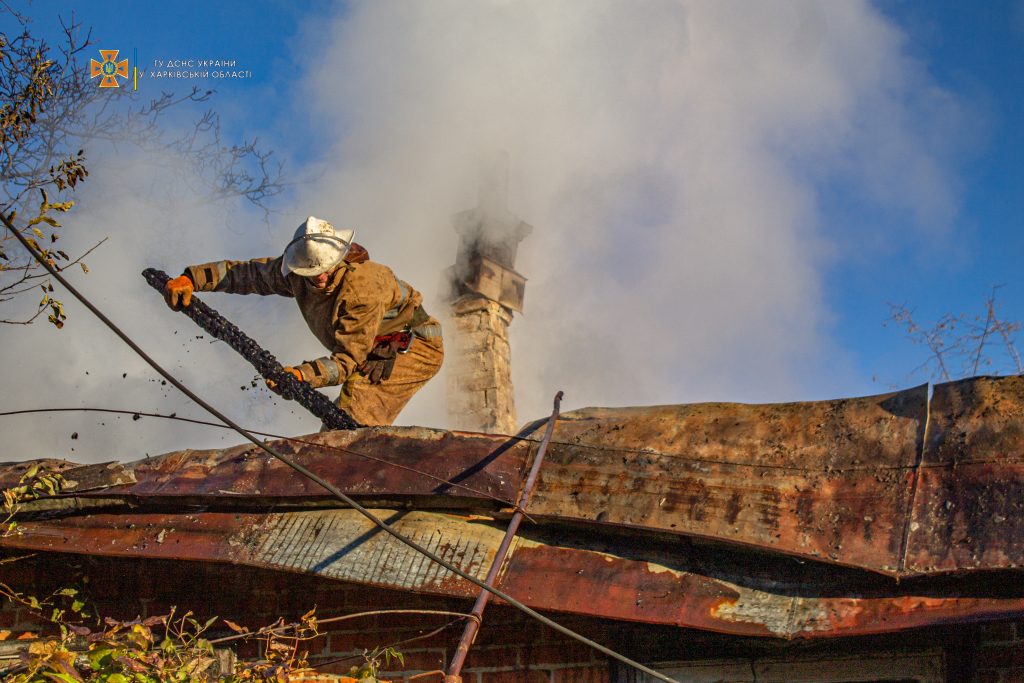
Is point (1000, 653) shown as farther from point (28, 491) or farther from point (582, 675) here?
point (28, 491)

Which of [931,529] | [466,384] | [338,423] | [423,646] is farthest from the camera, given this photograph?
[466,384]

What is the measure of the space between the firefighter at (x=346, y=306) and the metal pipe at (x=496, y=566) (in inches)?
87.7

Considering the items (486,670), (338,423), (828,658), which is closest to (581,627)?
(486,670)

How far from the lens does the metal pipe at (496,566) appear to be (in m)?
2.74

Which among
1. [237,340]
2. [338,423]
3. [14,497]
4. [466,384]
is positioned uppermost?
[466,384]

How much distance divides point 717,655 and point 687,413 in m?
0.98

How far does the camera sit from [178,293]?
6.05 m

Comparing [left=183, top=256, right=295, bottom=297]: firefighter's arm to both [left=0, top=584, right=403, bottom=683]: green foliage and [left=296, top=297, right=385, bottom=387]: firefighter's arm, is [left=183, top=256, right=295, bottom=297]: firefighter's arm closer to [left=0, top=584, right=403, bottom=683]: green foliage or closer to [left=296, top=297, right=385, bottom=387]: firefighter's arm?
[left=296, top=297, right=385, bottom=387]: firefighter's arm

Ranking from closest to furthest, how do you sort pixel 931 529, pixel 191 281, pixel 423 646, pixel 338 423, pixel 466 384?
1. pixel 931 529
2. pixel 423 646
3. pixel 338 423
4. pixel 191 281
5. pixel 466 384

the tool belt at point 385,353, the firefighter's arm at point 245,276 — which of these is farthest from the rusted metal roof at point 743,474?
the tool belt at point 385,353

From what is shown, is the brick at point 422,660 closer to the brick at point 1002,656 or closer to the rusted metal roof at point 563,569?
the rusted metal roof at point 563,569

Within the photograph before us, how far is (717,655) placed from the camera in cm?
347

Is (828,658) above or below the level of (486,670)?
above

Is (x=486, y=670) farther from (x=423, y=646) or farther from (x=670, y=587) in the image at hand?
(x=670, y=587)
